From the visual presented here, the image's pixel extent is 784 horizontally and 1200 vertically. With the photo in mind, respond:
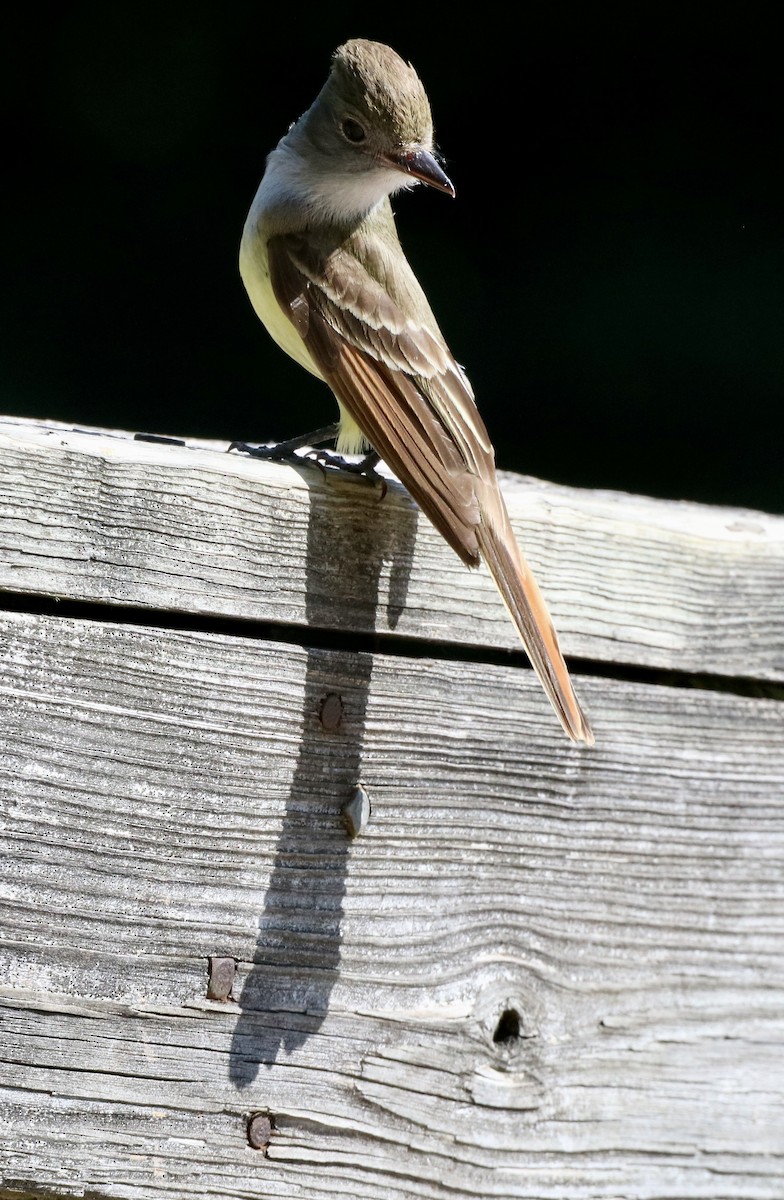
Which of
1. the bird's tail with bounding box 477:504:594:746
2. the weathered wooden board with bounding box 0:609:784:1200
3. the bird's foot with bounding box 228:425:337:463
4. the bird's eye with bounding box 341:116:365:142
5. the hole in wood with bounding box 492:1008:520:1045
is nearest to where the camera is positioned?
the weathered wooden board with bounding box 0:609:784:1200

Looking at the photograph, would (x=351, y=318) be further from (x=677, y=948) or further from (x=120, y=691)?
(x=677, y=948)

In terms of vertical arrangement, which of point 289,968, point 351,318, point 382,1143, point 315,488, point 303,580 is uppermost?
point 351,318

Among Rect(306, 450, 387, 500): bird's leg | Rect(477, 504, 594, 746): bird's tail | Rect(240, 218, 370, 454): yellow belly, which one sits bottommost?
Rect(477, 504, 594, 746): bird's tail

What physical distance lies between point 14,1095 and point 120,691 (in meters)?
0.62

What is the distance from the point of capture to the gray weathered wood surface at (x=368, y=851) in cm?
204

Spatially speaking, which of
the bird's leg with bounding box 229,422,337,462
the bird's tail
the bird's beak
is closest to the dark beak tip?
the bird's beak

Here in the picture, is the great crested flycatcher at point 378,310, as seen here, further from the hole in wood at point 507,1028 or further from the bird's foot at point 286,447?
the hole in wood at point 507,1028

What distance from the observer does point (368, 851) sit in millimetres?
2266

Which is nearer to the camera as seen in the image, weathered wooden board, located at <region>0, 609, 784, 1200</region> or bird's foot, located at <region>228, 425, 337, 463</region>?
weathered wooden board, located at <region>0, 609, 784, 1200</region>

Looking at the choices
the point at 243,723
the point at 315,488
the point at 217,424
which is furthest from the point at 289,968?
the point at 217,424

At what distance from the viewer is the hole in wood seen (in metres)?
2.32

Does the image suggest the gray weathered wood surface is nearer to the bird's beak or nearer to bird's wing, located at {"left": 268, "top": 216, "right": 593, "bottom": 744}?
bird's wing, located at {"left": 268, "top": 216, "right": 593, "bottom": 744}

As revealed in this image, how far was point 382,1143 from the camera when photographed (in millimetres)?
2215

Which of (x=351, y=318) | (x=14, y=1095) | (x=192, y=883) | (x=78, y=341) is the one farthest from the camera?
(x=78, y=341)
